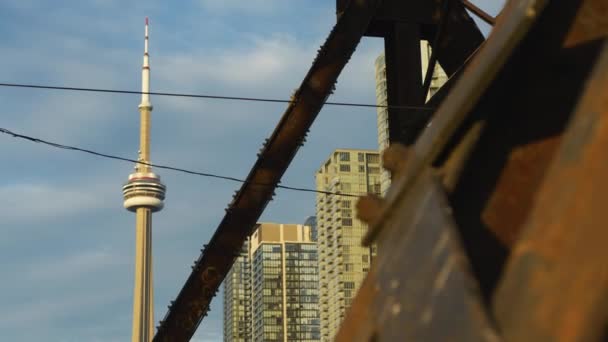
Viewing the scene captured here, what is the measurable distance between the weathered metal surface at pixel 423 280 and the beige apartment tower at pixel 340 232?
342 ft

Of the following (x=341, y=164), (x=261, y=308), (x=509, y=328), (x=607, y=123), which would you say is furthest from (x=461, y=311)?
(x=261, y=308)

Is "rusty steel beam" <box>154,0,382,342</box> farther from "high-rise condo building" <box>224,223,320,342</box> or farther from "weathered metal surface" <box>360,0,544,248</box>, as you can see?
"high-rise condo building" <box>224,223,320,342</box>

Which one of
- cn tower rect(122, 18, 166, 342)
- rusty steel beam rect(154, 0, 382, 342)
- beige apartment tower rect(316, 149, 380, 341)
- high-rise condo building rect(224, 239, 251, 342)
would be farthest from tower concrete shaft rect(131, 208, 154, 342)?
rusty steel beam rect(154, 0, 382, 342)

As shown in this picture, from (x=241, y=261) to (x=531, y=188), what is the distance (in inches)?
7437

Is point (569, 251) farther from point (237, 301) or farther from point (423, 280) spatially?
point (237, 301)

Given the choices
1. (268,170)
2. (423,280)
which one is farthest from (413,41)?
(423,280)

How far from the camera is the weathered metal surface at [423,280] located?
68.0 inches

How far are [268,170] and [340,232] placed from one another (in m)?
106

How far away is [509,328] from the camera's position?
64.8 inches

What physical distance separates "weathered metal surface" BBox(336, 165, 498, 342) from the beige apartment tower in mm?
104292

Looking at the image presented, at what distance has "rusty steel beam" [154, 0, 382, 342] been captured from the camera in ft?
29.1

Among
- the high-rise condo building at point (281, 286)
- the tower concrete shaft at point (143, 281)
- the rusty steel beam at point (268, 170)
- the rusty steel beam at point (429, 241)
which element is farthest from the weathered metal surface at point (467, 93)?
the tower concrete shaft at point (143, 281)

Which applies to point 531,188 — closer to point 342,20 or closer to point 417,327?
point 417,327

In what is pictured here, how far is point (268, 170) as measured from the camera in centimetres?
895
